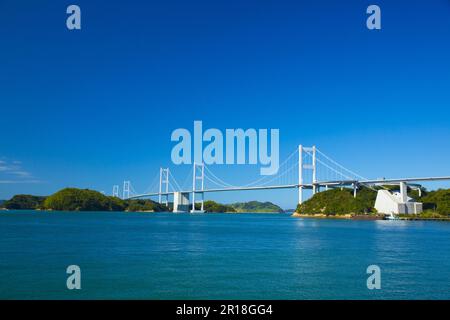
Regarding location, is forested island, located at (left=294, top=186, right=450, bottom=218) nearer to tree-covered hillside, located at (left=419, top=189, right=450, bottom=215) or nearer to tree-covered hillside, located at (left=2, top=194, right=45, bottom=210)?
tree-covered hillside, located at (left=419, top=189, right=450, bottom=215)

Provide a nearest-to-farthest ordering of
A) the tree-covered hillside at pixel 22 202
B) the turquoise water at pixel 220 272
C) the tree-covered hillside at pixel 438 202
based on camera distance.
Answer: the turquoise water at pixel 220 272, the tree-covered hillside at pixel 438 202, the tree-covered hillside at pixel 22 202

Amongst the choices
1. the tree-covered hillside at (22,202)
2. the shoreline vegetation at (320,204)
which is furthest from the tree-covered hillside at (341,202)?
the tree-covered hillside at (22,202)

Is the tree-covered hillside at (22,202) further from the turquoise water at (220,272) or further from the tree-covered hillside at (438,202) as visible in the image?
the turquoise water at (220,272)

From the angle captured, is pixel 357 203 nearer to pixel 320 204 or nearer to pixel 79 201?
pixel 320 204

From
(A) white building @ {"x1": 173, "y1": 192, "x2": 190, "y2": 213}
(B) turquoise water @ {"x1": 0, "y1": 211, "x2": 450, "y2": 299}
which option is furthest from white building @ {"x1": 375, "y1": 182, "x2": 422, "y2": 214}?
(B) turquoise water @ {"x1": 0, "y1": 211, "x2": 450, "y2": 299}

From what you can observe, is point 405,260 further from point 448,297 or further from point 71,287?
point 71,287

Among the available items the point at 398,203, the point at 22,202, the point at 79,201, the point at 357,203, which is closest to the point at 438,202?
the point at 398,203

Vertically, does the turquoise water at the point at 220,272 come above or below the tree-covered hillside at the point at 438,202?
below
